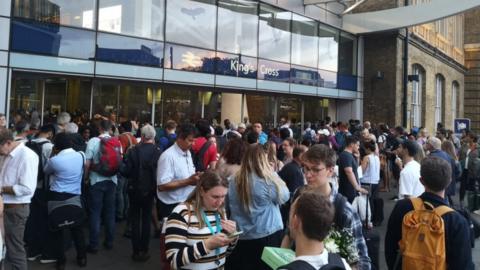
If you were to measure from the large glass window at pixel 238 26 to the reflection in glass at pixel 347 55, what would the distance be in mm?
6543

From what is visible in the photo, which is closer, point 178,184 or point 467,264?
point 467,264

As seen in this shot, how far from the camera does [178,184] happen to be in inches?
194

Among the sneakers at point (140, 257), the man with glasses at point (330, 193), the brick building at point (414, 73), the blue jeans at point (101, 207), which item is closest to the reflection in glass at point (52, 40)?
the blue jeans at point (101, 207)

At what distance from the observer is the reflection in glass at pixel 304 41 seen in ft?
60.1

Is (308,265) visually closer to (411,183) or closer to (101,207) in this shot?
(411,183)

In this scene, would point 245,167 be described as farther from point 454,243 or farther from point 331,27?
point 331,27

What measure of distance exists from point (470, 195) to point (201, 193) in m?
8.71

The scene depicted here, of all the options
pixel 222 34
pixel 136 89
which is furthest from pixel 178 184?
pixel 222 34

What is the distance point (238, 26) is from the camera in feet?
52.1

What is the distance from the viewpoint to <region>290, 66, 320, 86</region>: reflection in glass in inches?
715

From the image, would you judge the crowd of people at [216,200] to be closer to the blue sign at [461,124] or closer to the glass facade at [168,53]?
the glass facade at [168,53]

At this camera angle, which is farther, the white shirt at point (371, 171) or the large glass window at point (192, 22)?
the large glass window at point (192, 22)

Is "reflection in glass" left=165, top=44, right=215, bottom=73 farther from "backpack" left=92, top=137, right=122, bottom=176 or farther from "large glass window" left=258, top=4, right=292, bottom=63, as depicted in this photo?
"backpack" left=92, top=137, right=122, bottom=176

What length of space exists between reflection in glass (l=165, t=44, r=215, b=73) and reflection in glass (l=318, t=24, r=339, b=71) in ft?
23.0
